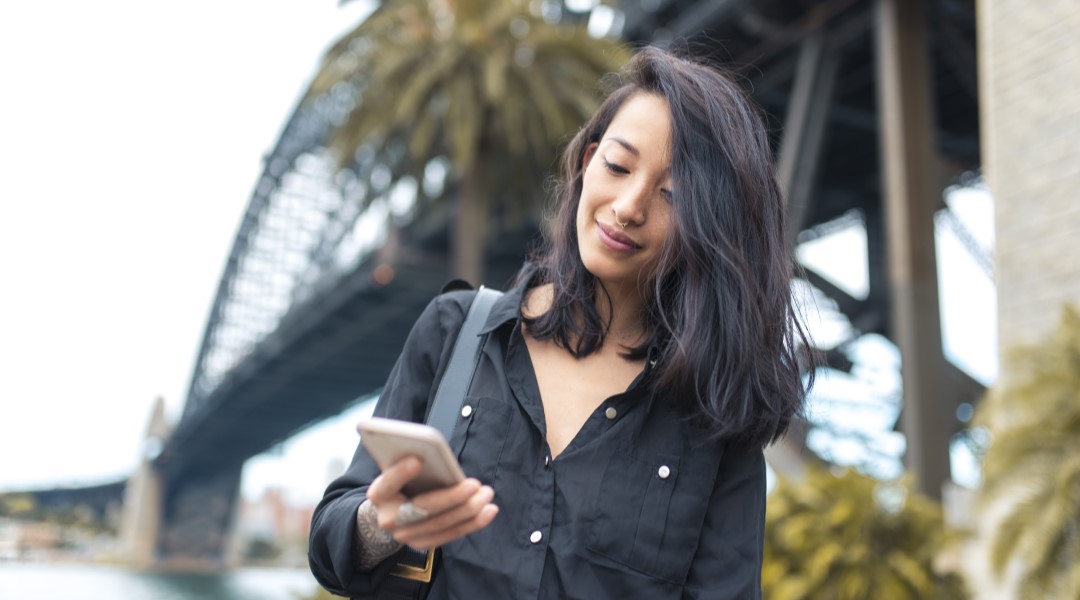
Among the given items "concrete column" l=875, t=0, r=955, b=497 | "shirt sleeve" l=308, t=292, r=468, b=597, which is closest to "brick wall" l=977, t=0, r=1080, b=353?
"concrete column" l=875, t=0, r=955, b=497

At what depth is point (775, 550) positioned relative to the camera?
521 inches

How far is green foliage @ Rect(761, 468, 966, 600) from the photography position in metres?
12.2

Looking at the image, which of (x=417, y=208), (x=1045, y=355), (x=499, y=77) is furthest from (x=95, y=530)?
(x=1045, y=355)

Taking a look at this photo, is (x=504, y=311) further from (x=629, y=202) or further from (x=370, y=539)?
(x=370, y=539)

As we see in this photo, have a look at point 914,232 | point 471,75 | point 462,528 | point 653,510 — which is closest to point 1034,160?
point 914,232

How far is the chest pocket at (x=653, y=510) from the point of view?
1.58m

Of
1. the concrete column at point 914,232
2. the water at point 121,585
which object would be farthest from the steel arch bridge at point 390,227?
the water at point 121,585

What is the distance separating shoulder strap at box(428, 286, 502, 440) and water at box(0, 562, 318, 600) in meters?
15.7

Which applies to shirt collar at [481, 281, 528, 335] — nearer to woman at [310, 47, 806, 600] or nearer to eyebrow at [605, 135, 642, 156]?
woman at [310, 47, 806, 600]

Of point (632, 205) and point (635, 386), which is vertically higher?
point (632, 205)

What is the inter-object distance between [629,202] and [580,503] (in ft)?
1.51

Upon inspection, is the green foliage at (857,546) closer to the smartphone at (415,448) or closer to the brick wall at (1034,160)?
the brick wall at (1034,160)

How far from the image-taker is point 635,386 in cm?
169

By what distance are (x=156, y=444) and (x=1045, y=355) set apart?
1945 inches
